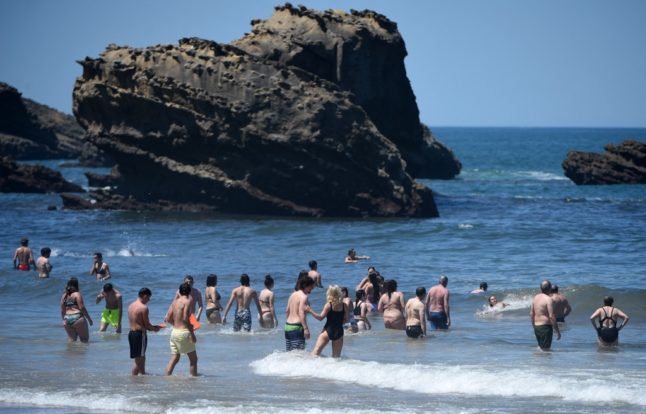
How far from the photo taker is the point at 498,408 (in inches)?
554

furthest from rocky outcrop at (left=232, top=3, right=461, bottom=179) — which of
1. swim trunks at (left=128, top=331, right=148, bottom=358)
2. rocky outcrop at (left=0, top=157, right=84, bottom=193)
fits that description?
swim trunks at (left=128, top=331, right=148, bottom=358)

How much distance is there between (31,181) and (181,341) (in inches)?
1872

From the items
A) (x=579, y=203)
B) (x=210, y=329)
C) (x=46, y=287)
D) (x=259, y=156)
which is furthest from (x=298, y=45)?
(x=210, y=329)

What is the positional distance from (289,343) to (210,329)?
459cm

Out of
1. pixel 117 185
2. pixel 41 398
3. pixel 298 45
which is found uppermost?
pixel 298 45

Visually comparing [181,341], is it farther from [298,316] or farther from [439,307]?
[439,307]

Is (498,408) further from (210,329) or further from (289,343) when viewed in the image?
(210,329)

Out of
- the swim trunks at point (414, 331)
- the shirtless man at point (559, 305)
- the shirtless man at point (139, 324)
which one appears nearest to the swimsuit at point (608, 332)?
the shirtless man at point (559, 305)

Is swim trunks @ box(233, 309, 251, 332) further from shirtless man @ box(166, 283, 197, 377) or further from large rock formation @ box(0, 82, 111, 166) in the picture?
large rock formation @ box(0, 82, 111, 166)

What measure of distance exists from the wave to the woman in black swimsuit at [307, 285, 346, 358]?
8.9 inches

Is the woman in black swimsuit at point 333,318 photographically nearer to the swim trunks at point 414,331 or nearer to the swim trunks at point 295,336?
the swim trunks at point 295,336

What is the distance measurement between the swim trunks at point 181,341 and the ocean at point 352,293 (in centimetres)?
48

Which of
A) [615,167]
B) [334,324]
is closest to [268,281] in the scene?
[334,324]

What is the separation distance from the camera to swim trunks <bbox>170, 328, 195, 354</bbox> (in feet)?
51.0
